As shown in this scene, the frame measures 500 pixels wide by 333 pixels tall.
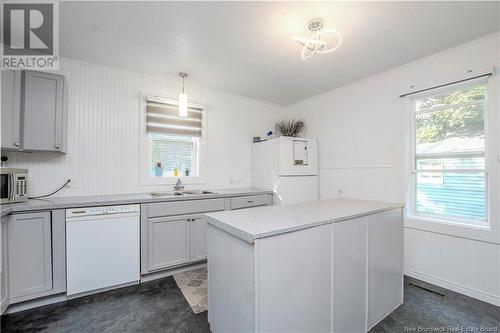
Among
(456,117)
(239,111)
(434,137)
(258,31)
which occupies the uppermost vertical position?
(258,31)

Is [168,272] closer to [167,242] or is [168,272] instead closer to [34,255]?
[167,242]

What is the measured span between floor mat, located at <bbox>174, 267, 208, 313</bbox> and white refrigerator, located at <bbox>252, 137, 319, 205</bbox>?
4.88ft

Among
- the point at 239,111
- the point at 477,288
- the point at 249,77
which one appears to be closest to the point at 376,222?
the point at 477,288

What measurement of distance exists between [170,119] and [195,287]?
2198 mm

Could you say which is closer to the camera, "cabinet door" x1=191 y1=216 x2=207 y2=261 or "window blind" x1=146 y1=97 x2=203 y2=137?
"cabinet door" x1=191 y1=216 x2=207 y2=261

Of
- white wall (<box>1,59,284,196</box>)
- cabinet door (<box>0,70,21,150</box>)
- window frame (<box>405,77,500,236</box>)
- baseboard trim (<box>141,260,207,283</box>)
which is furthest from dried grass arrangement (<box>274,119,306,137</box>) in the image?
cabinet door (<box>0,70,21,150</box>)

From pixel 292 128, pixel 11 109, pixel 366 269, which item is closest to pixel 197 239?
pixel 366 269

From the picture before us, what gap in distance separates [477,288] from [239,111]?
363 centimetres

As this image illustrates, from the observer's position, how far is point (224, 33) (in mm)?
2090

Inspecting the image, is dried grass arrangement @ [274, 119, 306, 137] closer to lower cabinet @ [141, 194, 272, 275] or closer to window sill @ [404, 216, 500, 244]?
lower cabinet @ [141, 194, 272, 275]

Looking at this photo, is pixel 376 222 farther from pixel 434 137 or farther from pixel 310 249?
pixel 434 137

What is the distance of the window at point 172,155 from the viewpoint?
314cm

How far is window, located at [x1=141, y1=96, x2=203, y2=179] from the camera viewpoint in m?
3.08

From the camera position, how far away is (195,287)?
7.73ft
